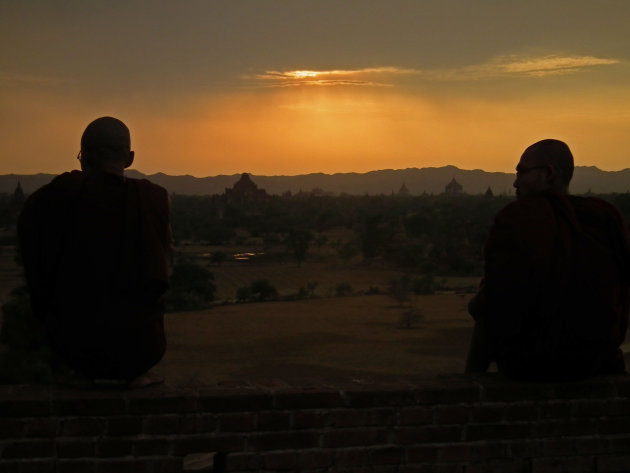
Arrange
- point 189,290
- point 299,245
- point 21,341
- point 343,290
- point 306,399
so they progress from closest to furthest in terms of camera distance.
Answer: point 306,399, point 21,341, point 189,290, point 343,290, point 299,245

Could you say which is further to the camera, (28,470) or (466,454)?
(466,454)

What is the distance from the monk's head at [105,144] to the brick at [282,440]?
1.37 m

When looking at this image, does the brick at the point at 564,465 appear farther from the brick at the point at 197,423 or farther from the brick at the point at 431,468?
the brick at the point at 197,423

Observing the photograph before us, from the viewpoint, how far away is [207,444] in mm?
3521

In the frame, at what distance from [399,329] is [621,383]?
22961 mm

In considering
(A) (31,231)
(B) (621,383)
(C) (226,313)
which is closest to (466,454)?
(B) (621,383)

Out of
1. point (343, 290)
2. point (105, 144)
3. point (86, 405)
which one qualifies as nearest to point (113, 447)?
point (86, 405)

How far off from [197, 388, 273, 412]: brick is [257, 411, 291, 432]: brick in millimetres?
35

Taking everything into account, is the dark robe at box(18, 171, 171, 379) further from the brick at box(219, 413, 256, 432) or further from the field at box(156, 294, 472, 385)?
the field at box(156, 294, 472, 385)

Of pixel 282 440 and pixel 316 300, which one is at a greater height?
pixel 282 440

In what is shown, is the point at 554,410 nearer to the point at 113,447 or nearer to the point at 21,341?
the point at 113,447

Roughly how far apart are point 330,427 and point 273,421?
0.89 feet

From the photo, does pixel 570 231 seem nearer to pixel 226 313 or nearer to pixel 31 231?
pixel 31 231

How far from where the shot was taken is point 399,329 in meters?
26.8
